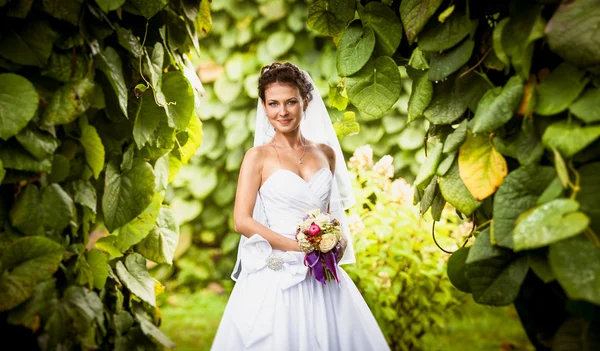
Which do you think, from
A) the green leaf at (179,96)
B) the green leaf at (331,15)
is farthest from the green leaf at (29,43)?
the green leaf at (331,15)

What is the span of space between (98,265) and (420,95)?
121 centimetres

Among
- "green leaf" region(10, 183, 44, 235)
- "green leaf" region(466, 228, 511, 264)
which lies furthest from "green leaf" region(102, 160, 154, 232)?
"green leaf" region(466, 228, 511, 264)

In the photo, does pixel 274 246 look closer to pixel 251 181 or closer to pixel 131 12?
pixel 251 181

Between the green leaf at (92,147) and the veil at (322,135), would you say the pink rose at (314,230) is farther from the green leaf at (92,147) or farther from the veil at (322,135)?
the green leaf at (92,147)

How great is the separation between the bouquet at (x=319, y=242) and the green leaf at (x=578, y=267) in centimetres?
107

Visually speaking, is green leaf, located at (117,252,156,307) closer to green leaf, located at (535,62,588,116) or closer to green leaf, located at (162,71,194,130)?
green leaf, located at (162,71,194,130)

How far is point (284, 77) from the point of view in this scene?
7.93 ft

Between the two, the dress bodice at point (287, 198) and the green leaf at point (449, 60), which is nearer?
the green leaf at point (449, 60)

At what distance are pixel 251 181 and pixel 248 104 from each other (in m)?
2.17

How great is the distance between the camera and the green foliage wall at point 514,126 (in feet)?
3.84

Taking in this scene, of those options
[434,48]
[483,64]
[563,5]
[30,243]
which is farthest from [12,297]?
[563,5]

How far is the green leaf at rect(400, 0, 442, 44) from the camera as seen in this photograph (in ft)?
4.86

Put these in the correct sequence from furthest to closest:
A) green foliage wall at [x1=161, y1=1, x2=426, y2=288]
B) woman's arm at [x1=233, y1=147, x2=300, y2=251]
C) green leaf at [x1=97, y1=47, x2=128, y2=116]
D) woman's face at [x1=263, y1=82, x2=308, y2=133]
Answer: green foliage wall at [x1=161, y1=1, x2=426, y2=288], woman's face at [x1=263, y1=82, x2=308, y2=133], woman's arm at [x1=233, y1=147, x2=300, y2=251], green leaf at [x1=97, y1=47, x2=128, y2=116]

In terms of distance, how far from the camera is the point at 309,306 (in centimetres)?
222
